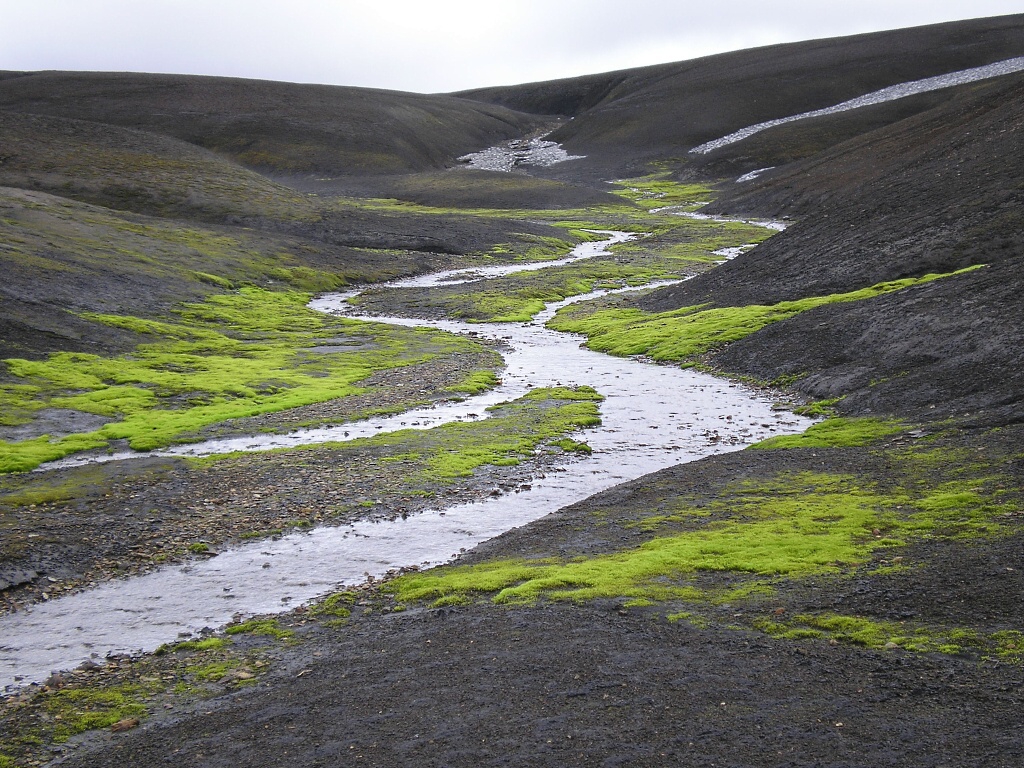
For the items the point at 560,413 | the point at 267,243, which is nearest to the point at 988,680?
the point at 560,413

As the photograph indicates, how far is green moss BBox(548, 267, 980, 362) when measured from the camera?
5259 centimetres

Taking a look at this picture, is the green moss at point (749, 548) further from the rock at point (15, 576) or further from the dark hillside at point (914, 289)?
the rock at point (15, 576)

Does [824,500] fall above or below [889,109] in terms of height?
below

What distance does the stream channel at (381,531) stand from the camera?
19.2m

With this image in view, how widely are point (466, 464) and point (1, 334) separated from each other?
3096 centimetres

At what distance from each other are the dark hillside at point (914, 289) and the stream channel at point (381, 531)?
4350 millimetres

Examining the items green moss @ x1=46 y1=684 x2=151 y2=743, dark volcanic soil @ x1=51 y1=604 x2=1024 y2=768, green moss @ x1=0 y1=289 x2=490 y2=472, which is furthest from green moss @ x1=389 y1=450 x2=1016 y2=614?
green moss @ x1=0 y1=289 x2=490 y2=472

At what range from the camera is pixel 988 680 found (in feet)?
43.4

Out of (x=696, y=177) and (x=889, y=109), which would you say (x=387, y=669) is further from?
(x=889, y=109)

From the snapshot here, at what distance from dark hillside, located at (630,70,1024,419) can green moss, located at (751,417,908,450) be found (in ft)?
5.64

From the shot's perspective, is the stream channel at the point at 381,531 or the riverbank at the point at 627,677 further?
the stream channel at the point at 381,531

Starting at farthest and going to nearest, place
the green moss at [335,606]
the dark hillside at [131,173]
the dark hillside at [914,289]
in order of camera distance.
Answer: the dark hillside at [131,173], the dark hillside at [914,289], the green moss at [335,606]

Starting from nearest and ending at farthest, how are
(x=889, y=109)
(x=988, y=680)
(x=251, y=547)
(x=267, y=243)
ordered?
1. (x=988, y=680)
2. (x=251, y=547)
3. (x=267, y=243)
4. (x=889, y=109)

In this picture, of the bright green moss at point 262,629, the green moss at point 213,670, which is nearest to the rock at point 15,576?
the bright green moss at point 262,629
